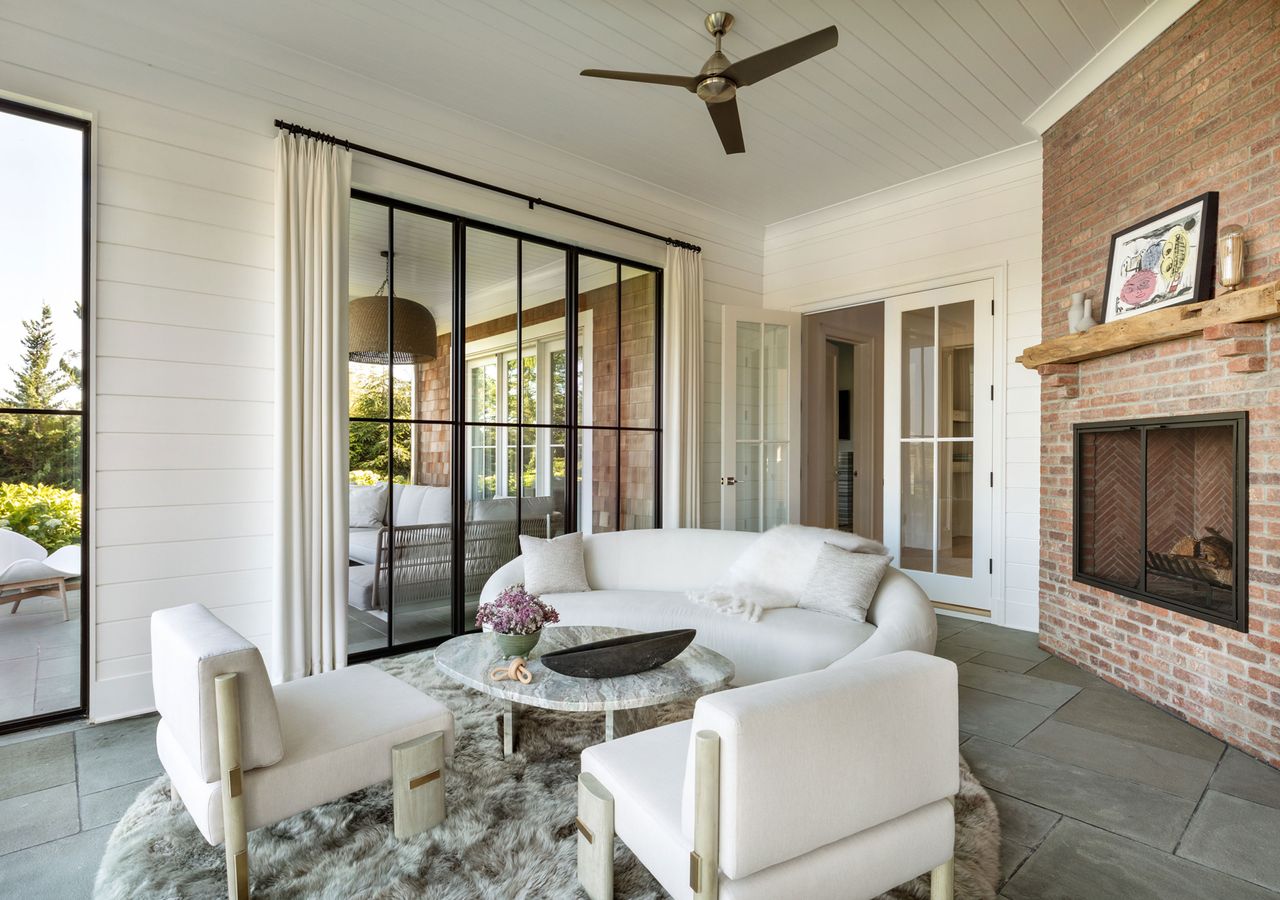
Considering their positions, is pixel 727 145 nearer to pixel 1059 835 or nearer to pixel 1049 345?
pixel 1049 345

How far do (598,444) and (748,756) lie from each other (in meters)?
3.71

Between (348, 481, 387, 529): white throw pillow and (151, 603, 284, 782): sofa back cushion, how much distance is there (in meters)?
1.85

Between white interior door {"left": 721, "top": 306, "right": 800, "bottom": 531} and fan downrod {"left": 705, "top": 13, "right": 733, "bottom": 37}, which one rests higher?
fan downrod {"left": 705, "top": 13, "right": 733, "bottom": 37}

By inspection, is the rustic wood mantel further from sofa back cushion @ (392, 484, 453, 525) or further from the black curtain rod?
sofa back cushion @ (392, 484, 453, 525)

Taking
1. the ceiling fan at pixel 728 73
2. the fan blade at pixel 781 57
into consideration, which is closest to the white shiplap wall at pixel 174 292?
the ceiling fan at pixel 728 73

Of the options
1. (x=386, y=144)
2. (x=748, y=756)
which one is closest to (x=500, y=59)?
(x=386, y=144)

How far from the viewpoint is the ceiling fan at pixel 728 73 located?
2602 millimetres

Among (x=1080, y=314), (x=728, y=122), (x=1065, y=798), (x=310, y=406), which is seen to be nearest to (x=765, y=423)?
(x=1080, y=314)

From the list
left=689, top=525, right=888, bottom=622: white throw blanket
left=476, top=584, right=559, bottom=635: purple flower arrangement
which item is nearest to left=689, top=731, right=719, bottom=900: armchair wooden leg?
left=476, top=584, right=559, bottom=635: purple flower arrangement

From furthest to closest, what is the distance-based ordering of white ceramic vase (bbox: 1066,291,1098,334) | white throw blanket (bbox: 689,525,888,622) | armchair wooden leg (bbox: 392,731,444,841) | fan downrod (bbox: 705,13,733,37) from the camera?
white ceramic vase (bbox: 1066,291,1098,334) → white throw blanket (bbox: 689,525,888,622) → fan downrod (bbox: 705,13,733,37) → armchair wooden leg (bbox: 392,731,444,841)

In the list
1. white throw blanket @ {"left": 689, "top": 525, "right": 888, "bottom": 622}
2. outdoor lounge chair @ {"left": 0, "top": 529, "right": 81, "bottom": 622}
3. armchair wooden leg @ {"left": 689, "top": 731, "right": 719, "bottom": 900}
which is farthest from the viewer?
white throw blanket @ {"left": 689, "top": 525, "right": 888, "bottom": 622}

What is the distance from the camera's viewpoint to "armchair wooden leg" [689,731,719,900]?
4.33ft

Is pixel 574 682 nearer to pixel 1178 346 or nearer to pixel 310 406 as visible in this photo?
pixel 310 406

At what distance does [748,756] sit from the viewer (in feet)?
4.29
